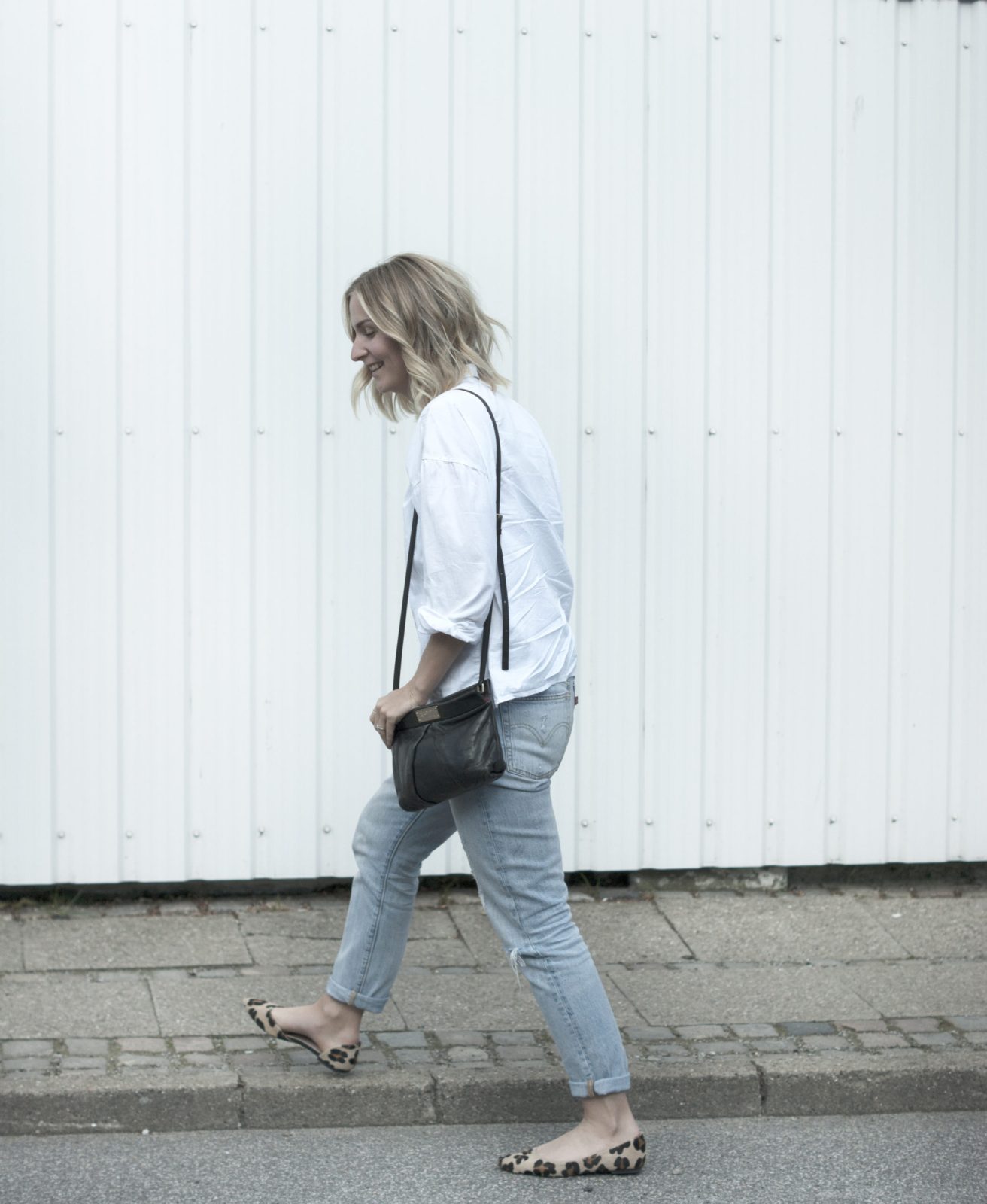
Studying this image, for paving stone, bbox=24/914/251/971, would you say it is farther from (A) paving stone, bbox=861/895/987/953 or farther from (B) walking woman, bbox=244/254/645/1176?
(A) paving stone, bbox=861/895/987/953

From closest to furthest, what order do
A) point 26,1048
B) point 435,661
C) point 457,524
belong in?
point 457,524
point 435,661
point 26,1048

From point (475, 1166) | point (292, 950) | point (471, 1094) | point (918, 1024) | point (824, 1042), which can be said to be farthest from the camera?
point (292, 950)

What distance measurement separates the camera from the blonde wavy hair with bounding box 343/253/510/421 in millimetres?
3885

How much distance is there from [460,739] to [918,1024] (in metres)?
1.80

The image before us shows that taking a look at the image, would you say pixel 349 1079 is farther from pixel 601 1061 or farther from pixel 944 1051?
pixel 944 1051

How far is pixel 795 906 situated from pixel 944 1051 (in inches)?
51.5

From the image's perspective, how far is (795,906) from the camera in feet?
19.2

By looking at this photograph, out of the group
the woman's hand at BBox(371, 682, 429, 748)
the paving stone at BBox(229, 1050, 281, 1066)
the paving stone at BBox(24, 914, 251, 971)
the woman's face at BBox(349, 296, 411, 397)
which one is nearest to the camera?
the woman's hand at BBox(371, 682, 429, 748)

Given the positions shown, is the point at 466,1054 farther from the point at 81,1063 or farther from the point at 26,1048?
the point at 26,1048

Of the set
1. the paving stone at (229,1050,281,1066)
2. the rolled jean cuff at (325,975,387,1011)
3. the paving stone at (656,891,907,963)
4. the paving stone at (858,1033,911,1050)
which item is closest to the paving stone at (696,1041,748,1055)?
the paving stone at (858,1033,911,1050)

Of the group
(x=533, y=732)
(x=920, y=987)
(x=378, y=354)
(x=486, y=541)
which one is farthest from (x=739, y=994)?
(x=378, y=354)

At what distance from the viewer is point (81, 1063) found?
431cm

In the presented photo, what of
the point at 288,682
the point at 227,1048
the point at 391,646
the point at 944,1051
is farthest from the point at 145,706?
the point at 944,1051

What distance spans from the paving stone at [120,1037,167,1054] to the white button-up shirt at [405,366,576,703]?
4.22 feet
